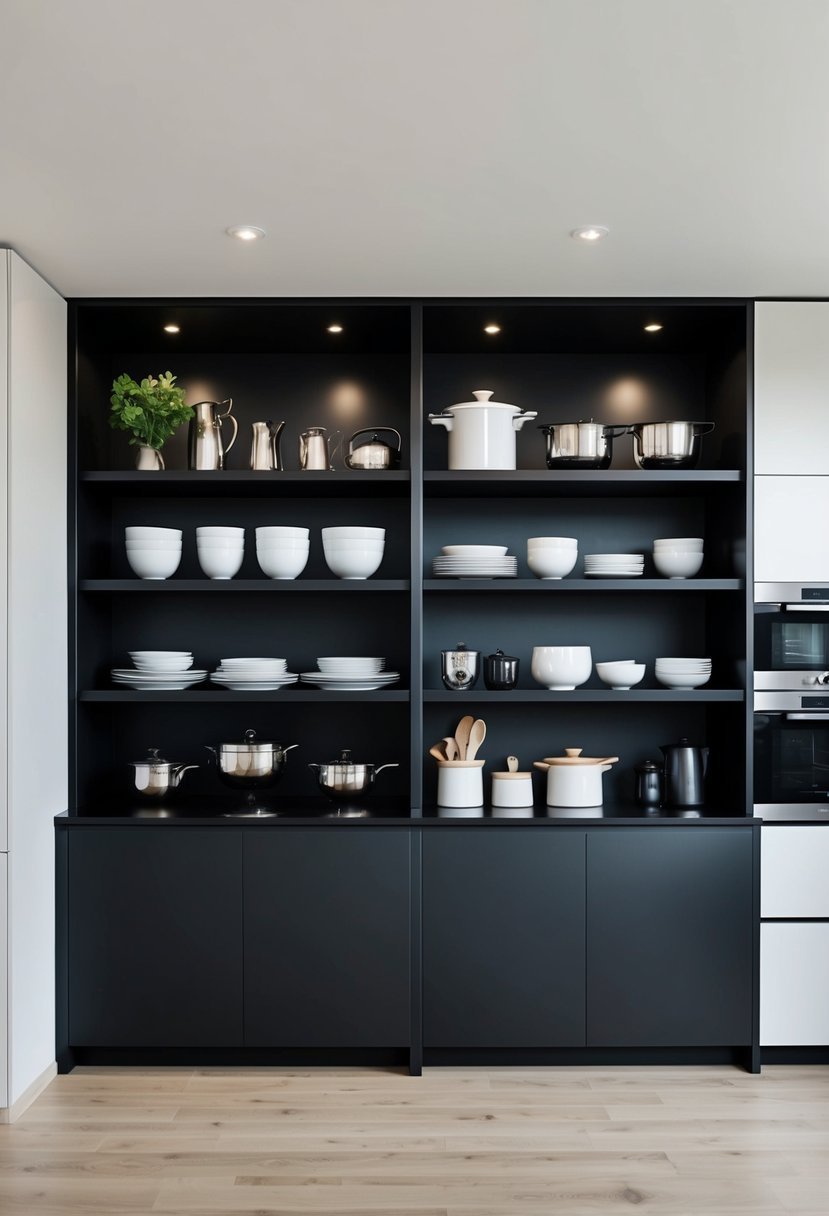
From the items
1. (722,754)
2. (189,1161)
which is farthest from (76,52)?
(722,754)

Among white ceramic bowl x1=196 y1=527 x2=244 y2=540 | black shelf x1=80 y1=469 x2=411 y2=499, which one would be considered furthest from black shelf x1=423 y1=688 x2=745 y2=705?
white ceramic bowl x1=196 y1=527 x2=244 y2=540

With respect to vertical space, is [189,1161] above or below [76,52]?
below

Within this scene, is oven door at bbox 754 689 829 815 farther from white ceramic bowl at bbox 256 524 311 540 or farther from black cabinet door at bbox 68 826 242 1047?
black cabinet door at bbox 68 826 242 1047

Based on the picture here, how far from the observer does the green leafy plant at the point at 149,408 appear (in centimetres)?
347

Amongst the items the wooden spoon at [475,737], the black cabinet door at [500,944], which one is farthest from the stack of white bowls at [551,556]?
the black cabinet door at [500,944]

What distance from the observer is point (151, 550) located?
3.57 meters

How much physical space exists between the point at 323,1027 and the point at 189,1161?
2.17 ft

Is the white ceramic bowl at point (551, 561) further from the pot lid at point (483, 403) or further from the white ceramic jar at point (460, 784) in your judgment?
the white ceramic jar at point (460, 784)

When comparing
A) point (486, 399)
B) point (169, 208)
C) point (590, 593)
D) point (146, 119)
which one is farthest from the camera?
point (590, 593)

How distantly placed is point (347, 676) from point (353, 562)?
1.30 ft

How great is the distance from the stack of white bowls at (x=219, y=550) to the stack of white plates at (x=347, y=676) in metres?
0.47

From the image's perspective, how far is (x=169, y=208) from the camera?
8.98 ft

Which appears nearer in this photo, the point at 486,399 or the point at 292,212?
the point at 292,212

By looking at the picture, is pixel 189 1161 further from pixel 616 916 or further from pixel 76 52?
pixel 76 52
